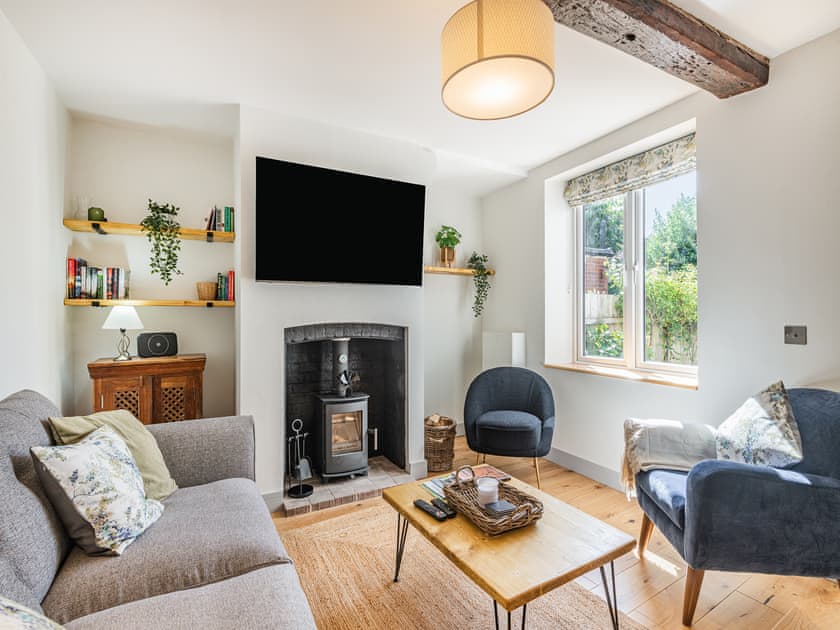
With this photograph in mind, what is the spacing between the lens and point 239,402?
2658mm

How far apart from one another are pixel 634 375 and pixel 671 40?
78.8 inches

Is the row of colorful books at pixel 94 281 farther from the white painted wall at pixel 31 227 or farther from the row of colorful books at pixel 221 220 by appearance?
the row of colorful books at pixel 221 220

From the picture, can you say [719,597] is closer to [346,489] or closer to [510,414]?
[510,414]

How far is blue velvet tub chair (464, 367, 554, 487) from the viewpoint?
2893 millimetres

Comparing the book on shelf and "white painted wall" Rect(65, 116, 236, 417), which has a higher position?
"white painted wall" Rect(65, 116, 236, 417)

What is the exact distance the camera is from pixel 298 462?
303 cm

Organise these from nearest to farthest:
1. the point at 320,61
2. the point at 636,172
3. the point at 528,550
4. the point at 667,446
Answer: the point at 528,550
the point at 667,446
the point at 320,61
the point at 636,172

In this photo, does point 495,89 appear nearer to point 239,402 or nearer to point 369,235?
point 369,235

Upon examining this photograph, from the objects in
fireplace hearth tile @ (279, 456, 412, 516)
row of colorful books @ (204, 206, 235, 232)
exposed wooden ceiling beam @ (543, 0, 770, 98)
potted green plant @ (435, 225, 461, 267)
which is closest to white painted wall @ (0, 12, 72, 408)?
row of colorful books @ (204, 206, 235, 232)

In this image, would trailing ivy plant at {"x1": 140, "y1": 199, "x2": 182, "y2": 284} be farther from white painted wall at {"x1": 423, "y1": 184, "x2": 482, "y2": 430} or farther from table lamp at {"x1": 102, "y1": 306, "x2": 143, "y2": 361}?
white painted wall at {"x1": 423, "y1": 184, "x2": 482, "y2": 430}

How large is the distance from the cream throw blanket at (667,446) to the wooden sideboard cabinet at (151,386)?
8.86ft

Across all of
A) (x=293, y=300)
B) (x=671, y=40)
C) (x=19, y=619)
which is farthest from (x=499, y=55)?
(x=293, y=300)

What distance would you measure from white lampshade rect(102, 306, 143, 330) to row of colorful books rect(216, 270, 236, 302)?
554mm

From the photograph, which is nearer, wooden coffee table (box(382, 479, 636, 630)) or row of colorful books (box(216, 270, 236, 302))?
wooden coffee table (box(382, 479, 636, 630))
